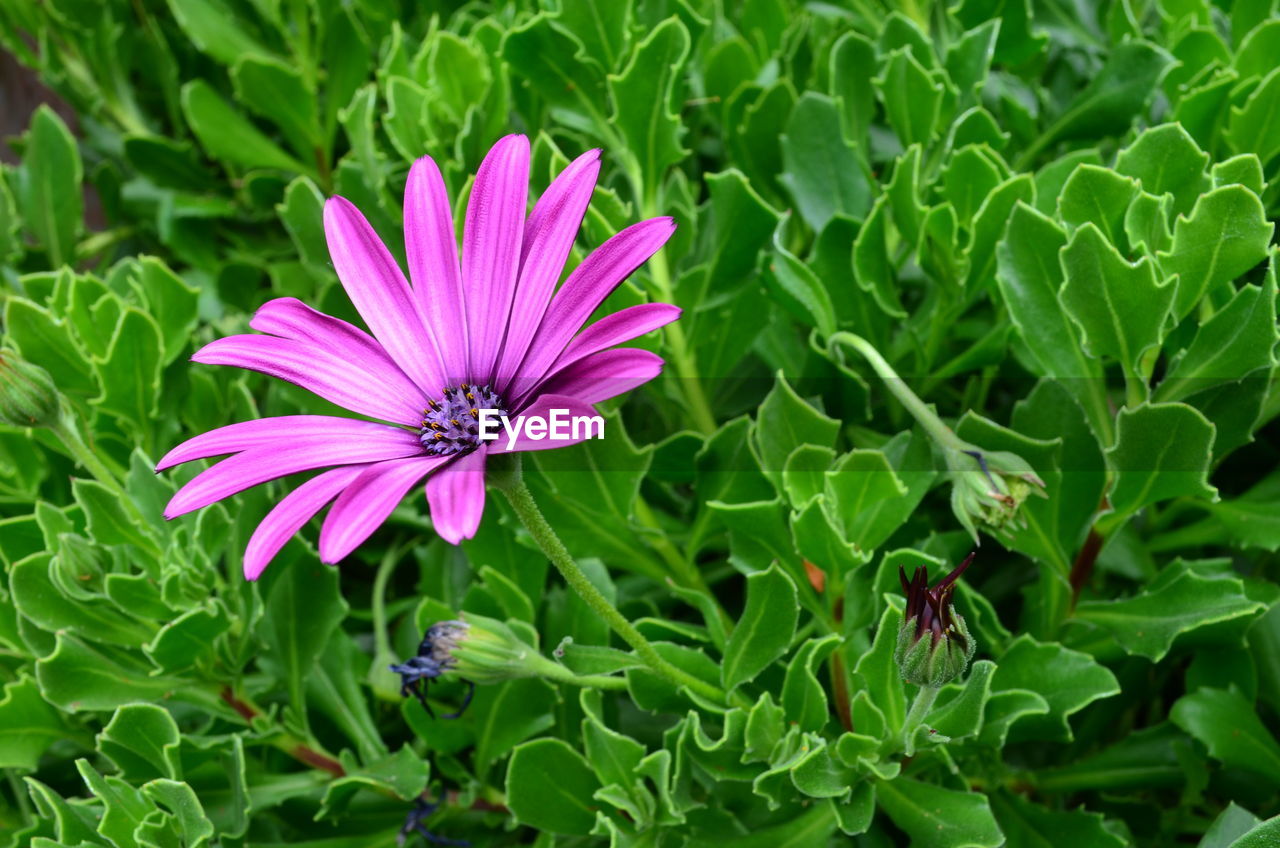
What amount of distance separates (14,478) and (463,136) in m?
0.68

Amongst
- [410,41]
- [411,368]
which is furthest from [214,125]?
[411,368]

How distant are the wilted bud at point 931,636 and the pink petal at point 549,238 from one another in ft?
0.99

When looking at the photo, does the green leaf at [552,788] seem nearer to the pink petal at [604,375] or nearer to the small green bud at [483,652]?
the small green bud at [483,652]

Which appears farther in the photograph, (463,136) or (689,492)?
(689,492)

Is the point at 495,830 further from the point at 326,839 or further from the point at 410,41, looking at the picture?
the point at 410,41

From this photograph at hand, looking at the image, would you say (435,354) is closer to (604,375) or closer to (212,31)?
(604,375)

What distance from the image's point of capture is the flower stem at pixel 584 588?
0.77 meters

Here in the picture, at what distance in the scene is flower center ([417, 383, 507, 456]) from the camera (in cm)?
87

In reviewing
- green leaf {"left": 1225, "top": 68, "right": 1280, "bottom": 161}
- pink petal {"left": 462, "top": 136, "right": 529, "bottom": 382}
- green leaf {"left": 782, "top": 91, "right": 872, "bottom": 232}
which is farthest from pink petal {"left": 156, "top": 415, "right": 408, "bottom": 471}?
green leaf {"left": 1225, "top": 68, "right": 1280, "bottom": 161}

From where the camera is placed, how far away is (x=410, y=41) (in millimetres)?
1741

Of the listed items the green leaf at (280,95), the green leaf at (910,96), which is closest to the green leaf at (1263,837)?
the green leaf at (910,96)

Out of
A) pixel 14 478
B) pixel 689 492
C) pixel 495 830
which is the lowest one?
pixel 495 830

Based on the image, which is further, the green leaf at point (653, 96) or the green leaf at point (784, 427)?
the green leaf at point (653, 96)

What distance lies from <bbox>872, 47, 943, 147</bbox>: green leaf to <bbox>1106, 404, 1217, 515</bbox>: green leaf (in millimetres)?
434
